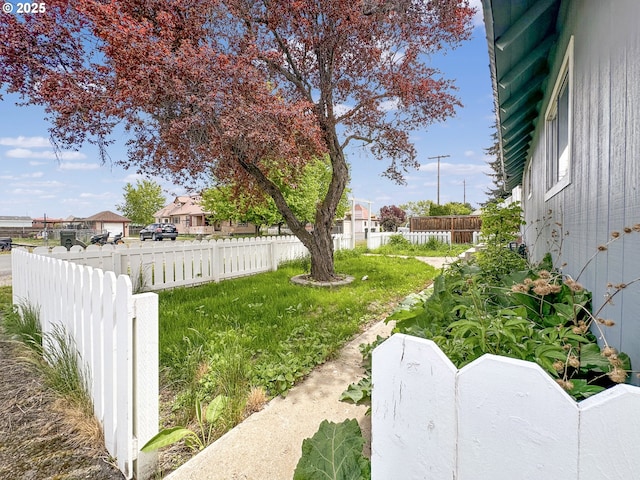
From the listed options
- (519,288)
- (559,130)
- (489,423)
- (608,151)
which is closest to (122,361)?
(489,423)

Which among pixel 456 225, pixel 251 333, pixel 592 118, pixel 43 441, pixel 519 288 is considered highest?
pixel 592 118

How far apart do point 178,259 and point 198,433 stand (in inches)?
193

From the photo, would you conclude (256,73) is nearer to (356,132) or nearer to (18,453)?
(356,132)

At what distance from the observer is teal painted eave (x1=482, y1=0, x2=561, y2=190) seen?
2.16 m

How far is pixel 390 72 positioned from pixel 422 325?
5.84 metres

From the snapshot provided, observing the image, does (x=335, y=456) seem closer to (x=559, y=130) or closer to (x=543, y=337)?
(x=543, y=337)

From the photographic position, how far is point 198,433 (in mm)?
2057

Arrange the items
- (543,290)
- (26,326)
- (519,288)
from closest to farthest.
→ (543,290)
(519,288)
(26,326)

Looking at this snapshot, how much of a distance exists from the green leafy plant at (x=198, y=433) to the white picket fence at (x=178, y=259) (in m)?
4.02

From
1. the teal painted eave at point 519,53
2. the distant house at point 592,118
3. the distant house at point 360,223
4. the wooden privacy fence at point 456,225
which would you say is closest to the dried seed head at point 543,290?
the distant house at point 592,118

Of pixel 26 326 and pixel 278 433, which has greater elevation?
pixel 26 326

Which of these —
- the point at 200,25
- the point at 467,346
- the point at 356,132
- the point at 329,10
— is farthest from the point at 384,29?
the point at 467,346

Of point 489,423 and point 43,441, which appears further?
point 43,441

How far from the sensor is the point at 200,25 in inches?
210
